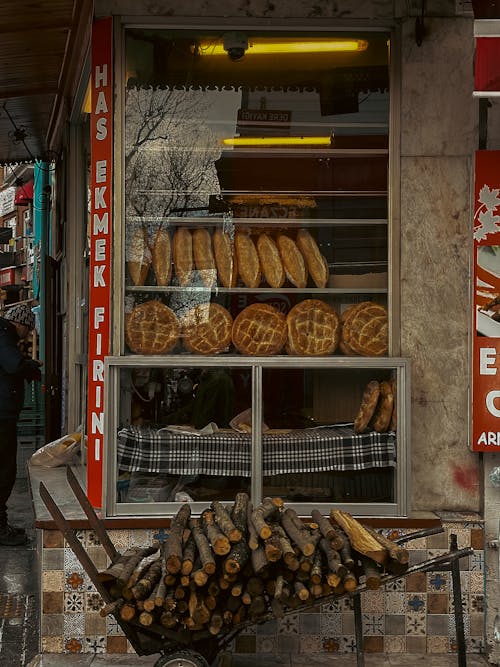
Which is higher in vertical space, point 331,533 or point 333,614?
point 331,533

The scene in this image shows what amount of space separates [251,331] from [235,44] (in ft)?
5.71

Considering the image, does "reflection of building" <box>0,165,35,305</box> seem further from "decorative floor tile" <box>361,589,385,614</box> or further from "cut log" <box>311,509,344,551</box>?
"cut log" <box>311,509,344,551</box>

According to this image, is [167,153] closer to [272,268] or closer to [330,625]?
[272,268]

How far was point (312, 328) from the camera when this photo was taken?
612cm

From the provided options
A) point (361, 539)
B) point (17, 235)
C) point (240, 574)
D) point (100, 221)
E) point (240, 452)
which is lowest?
point (240, 574)

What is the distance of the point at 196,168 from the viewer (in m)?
6.19

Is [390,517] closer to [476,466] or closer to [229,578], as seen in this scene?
[476,466]

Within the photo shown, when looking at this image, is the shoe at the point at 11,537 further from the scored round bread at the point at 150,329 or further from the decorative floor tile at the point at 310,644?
the decorative floor tile at the point at 310,644

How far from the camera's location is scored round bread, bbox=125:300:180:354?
6062 mm

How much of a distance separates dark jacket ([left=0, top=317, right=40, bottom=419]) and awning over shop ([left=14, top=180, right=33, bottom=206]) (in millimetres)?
14524

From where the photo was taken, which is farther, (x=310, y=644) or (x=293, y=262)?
(x=293, y=262)

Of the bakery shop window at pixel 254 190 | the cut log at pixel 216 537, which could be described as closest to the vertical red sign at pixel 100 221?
the bakery shop window at pixel 254 190

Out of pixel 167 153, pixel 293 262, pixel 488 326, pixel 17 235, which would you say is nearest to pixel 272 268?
pixel 293 262

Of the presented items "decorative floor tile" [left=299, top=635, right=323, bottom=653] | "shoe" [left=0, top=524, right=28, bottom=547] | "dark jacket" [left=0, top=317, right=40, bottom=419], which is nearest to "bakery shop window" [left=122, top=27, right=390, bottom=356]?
"decorative floor tile" [left=299, top=635, right=323, bottom=653]
